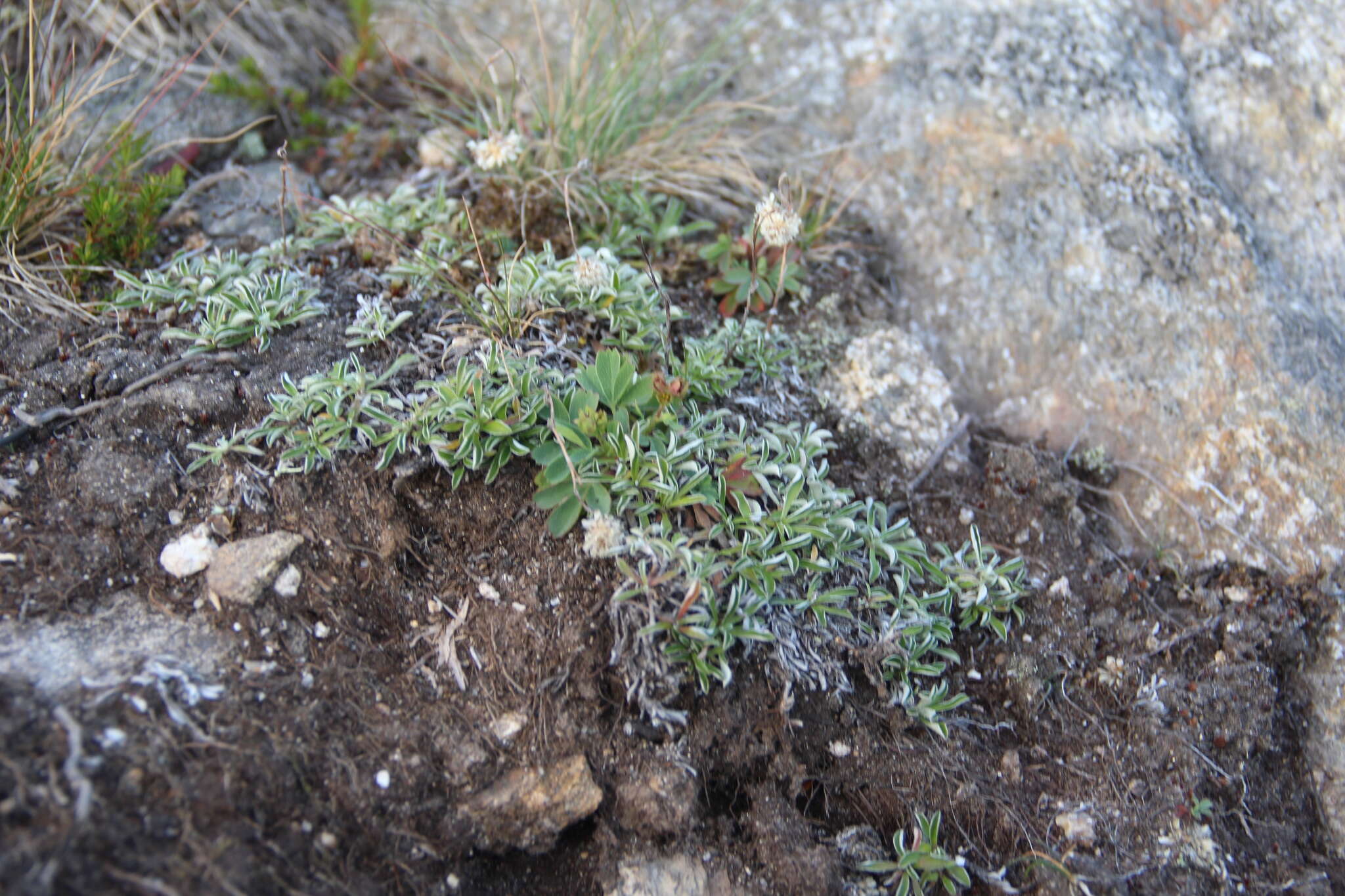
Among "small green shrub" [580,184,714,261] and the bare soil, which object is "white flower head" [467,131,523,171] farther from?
the bare soil

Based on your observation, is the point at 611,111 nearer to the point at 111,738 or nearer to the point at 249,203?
the point at 249,203

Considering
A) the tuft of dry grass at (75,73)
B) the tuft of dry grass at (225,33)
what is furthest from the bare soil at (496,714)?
the tuft of dry grass at (225,33)

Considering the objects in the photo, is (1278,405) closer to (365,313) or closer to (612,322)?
(612,322)

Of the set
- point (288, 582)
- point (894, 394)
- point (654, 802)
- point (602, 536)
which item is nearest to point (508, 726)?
point (654, 802)

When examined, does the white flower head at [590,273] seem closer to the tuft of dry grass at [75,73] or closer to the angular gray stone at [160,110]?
the tuft of dry grass at [75,73]

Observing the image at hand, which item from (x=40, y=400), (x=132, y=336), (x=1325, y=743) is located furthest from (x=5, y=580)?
(x=1325, y=743)

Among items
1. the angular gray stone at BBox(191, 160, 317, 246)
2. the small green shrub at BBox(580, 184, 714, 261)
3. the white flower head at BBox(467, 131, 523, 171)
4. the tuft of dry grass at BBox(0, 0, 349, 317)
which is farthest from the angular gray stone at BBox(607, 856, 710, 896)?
the angular gray stone at BBox(191, 160, 317, 246)
